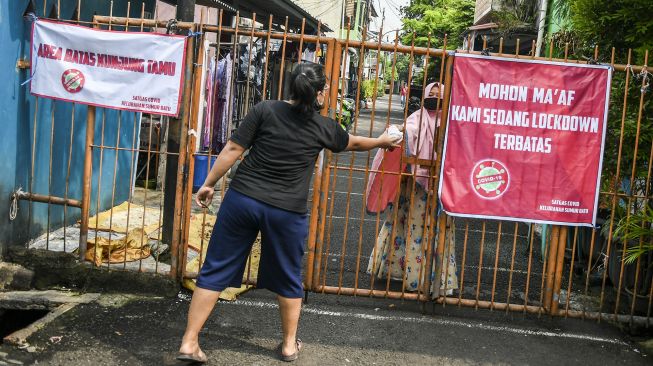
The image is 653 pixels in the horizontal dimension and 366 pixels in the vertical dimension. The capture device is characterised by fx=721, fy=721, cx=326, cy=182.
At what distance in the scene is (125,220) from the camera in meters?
7.94

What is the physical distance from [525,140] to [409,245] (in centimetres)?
143

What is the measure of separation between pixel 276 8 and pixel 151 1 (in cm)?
470

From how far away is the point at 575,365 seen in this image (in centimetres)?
495

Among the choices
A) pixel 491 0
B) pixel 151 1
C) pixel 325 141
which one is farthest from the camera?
pixel 491 0

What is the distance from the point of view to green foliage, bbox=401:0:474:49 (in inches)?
1055

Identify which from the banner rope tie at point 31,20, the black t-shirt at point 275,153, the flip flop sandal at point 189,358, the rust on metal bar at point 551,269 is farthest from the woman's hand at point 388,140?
the banner rope tie at point 31,20

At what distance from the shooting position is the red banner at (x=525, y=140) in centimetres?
541

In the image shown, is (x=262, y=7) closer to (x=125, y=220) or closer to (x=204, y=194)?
(x=125, y=220)

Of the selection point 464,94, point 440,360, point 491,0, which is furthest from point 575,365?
point 491,0

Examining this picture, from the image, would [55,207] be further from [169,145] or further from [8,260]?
[169,145]

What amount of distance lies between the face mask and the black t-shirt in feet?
6.03

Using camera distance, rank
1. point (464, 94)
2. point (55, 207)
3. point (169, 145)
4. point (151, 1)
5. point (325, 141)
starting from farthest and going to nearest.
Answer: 1. point (151, 1)
2. point (55, 207)
3. point (169, 145)
4. point (464, 94)
5. point (325, 141)

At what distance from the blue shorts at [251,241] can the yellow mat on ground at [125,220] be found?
280 cm

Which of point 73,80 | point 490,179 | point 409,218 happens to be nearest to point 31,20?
point 73,80
